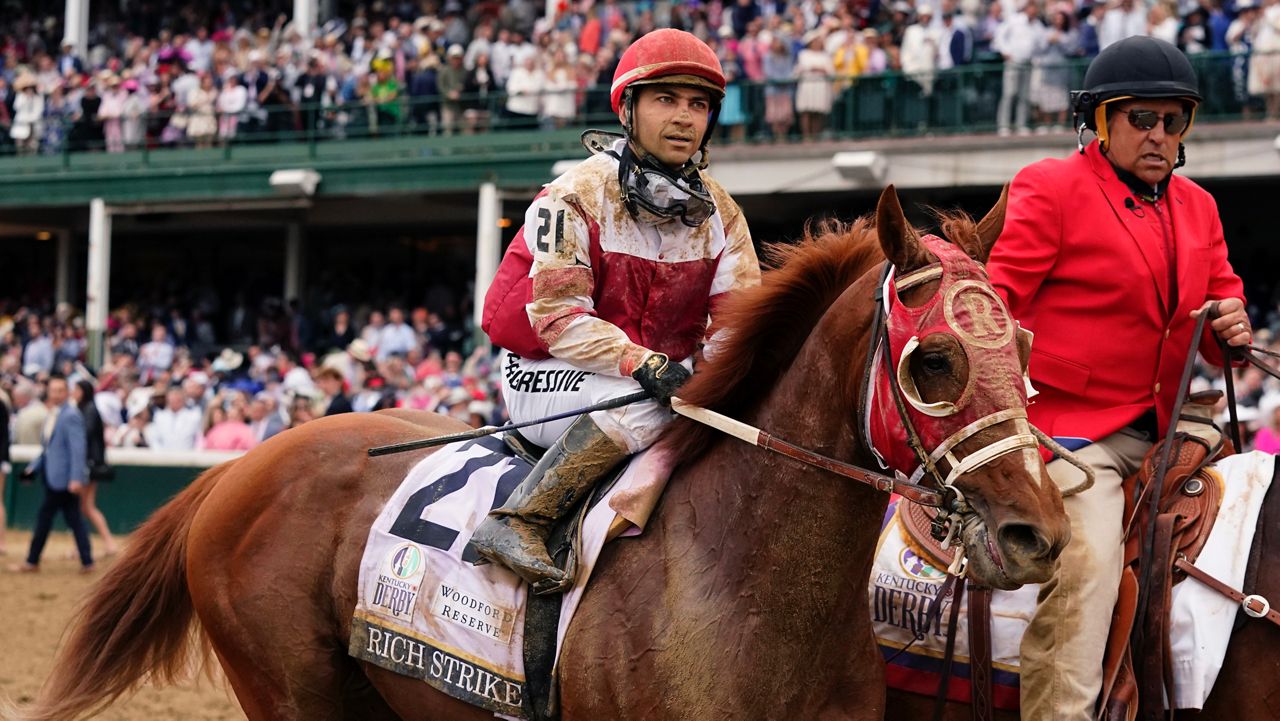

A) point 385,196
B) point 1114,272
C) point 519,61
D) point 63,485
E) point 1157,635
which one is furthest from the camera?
point 385,196

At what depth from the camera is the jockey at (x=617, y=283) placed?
368cm

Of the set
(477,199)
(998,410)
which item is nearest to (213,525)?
(998,410)

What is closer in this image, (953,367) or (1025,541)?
(1025,541)

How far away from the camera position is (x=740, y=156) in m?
17.2

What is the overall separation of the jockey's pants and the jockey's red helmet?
732mm

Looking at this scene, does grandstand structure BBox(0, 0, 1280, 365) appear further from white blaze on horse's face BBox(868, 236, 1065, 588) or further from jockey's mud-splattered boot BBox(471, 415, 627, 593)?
white blaze on horse's face BBox(868, 236, 1065, 588)

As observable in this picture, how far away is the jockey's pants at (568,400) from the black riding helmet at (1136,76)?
137cm

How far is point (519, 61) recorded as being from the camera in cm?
1873

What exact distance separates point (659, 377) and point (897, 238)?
0.73m

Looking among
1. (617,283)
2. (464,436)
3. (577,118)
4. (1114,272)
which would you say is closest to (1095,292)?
(1114,272)

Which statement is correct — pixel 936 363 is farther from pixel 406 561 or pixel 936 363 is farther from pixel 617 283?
pixel 406 561

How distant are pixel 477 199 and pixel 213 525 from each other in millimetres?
16622

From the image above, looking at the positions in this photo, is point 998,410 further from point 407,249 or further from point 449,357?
point 407,249

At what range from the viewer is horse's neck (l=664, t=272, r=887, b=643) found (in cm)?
340
